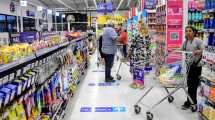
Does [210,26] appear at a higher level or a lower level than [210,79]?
higher

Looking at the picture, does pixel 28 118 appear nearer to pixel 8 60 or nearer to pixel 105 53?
pixel 8 60

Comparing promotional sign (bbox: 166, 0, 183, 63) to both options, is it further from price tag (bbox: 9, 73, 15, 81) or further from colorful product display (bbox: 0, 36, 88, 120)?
price tag (bbox: 9, 73, 15, 81)

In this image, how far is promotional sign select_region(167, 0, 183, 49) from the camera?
8031 mm

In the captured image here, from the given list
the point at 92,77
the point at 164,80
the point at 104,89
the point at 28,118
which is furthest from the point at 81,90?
the point at 28,118

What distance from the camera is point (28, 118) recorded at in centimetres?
263

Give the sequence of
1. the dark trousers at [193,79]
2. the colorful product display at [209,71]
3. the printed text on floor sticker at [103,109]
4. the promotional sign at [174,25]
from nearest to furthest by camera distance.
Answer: the colorful product display at [209,71] → the dark trousers at [193,79] → the printed text on floor sticker at [103,109] → the promotional sign at [174,25]

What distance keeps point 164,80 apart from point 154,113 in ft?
2.78

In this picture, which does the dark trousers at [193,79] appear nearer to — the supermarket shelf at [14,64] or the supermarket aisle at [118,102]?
the supermarket aisle at [118,102]

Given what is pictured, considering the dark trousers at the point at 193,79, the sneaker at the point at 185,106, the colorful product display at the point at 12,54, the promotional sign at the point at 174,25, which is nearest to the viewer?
the colorful product display at the point at 12,54

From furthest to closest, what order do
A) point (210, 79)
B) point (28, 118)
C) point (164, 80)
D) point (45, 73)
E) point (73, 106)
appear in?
point (73, 106) → point (164, 80) → point (210, 79) → point (45, 73) → point (28, 118)

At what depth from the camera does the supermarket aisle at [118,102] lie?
16.6ft

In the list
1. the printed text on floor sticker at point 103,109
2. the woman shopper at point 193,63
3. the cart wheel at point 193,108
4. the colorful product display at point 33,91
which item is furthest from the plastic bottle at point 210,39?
the colorful product display at point 33,91

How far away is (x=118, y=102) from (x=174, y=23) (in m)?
3.24

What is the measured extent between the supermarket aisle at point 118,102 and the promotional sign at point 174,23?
1698 mm
